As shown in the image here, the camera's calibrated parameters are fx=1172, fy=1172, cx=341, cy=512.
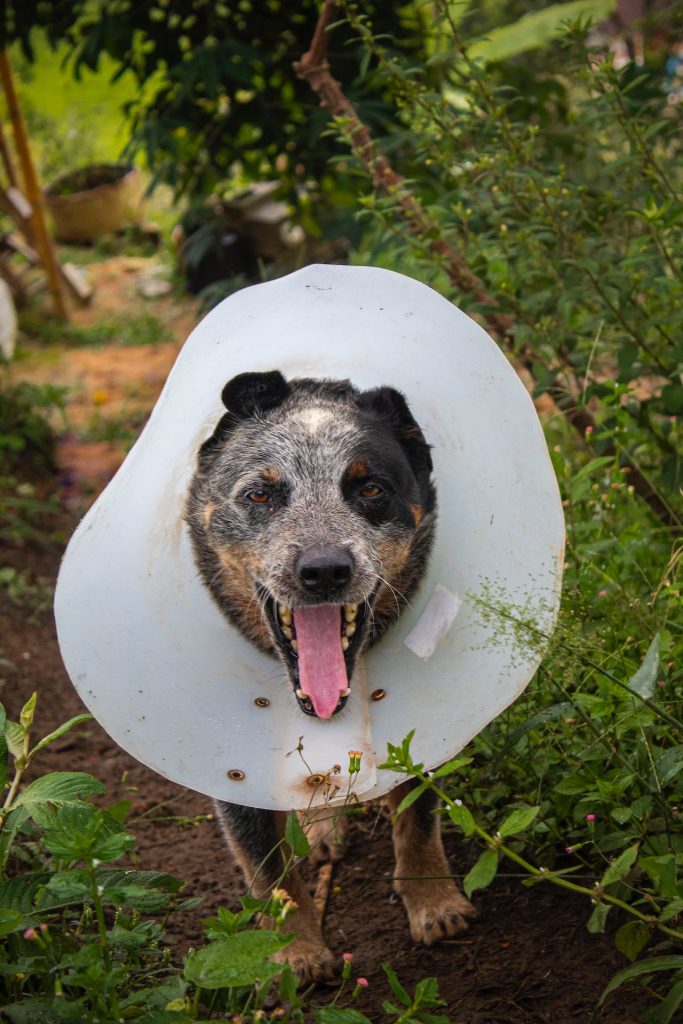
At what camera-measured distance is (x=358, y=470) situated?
2893mm

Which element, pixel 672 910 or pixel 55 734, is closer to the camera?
pixel 672 910

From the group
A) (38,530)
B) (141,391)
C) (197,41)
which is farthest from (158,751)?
(141,391)

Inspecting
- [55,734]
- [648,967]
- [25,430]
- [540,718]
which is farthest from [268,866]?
[25,430]

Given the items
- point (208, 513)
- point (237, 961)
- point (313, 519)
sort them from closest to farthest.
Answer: point (237, 961)
point (313, 519)
point (208, 513)

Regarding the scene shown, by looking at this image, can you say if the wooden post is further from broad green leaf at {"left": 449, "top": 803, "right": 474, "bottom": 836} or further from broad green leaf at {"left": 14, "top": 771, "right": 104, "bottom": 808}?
broad green leaf at {"left": 449, "top": 803, "right": 474, "bottom": 836}

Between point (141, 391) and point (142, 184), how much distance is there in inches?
215

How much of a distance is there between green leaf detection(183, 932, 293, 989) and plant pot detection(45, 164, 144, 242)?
35.4ft

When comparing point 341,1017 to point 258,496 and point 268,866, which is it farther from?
point 258,496

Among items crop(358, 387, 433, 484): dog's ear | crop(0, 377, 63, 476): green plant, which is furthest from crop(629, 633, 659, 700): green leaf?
crop(0, 377, 63, 476): green plant

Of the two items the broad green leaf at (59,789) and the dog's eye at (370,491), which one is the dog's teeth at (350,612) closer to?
the dog's eye at (370,491)

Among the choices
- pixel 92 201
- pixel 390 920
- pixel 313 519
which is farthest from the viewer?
pixel 92 201

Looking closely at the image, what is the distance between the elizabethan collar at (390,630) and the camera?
289cm

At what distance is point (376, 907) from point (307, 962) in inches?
15.8

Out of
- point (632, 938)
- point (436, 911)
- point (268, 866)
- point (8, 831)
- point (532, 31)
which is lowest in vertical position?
point (436, 911)
